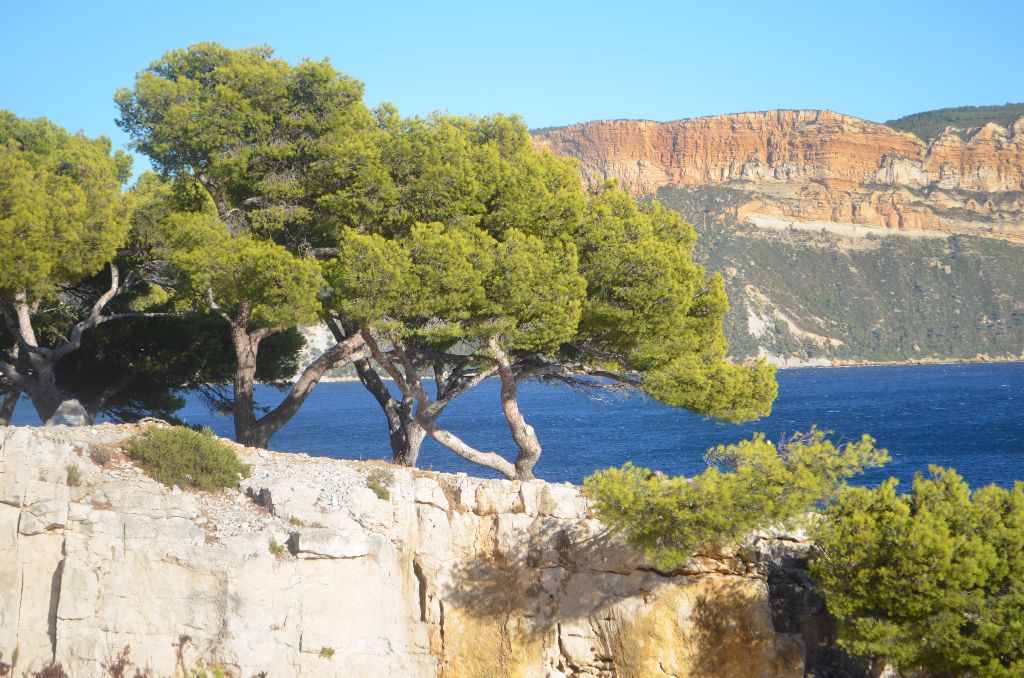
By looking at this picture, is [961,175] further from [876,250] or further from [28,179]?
[28,179]

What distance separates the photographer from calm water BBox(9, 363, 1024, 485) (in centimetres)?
4566

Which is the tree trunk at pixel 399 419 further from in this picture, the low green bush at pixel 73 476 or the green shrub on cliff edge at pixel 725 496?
the low green bush at pixel 73 476

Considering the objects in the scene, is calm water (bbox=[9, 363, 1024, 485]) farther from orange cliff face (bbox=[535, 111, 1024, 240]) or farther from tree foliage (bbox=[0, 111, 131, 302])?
orange cliff face (bbox=[535, 111, 1024, 240])

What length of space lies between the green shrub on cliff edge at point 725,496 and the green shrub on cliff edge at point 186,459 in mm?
5985

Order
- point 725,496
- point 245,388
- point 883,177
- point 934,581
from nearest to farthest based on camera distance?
1. point 934,581
2. point 725,496
3. point 245,388
4. point 883,177

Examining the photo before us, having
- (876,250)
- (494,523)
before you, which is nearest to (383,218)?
(494,523)

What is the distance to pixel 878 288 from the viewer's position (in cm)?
15450

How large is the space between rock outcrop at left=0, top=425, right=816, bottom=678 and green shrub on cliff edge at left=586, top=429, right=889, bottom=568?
3.51ft

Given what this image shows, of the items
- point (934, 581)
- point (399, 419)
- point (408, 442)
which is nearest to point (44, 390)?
point (399, 419)

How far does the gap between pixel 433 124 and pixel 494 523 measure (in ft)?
27.9

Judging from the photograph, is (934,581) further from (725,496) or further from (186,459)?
(186,459)

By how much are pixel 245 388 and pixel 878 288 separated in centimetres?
14932

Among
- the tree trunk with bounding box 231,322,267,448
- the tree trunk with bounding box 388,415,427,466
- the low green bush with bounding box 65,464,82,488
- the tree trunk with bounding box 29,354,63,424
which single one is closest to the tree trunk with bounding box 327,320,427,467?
the tree trunk with bounding box 388,415,427,466

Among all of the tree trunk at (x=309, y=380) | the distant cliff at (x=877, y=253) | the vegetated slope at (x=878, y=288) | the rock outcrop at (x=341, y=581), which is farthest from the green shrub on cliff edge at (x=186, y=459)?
the vegetated slope at (x=878, y=288)
